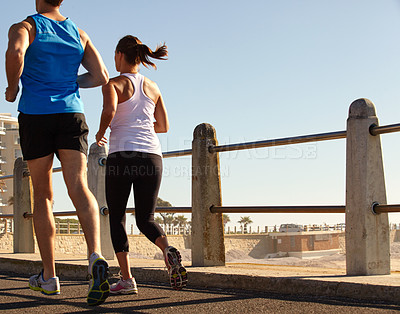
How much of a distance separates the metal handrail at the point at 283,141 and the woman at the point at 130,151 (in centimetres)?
115

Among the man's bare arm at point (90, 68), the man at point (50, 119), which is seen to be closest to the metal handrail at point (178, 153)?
the man's bare arm at point (90, 68)

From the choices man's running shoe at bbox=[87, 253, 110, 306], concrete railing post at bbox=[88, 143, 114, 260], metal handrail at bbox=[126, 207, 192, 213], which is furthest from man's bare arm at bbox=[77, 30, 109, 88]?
concrete railing post at bbox=[88, 143, 114, 260]

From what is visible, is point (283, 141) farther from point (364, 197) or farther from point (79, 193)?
point (79, 193)

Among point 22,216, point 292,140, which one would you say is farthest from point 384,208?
point 22,216

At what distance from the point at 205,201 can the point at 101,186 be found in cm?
180

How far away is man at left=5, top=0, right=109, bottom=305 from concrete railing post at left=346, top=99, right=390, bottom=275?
1.90m

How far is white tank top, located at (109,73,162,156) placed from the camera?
411 cm

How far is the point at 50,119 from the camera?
3541 mm

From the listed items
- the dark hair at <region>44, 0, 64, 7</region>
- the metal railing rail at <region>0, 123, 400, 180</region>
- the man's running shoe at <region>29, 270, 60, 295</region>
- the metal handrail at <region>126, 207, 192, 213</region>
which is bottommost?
the man's running shoe at <region>29, 270, 60, 295</region>

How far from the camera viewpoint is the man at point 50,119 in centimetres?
355

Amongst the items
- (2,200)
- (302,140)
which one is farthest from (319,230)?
(302,140)

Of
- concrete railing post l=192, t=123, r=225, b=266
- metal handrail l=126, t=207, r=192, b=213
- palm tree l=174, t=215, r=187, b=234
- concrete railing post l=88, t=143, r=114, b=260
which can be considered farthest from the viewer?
palm tree l=174, t=215, r=187, b=234

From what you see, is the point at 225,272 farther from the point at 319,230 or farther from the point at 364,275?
the point at 319,230

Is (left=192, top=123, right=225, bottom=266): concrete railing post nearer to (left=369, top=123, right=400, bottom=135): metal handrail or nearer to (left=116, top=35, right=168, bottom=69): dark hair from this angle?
(left=116, top=35, right=168, bottom=69): dark hair
